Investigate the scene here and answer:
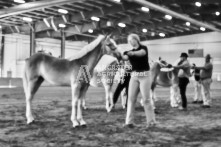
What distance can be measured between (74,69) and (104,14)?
16030 millimetres

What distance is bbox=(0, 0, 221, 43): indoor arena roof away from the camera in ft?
58.8

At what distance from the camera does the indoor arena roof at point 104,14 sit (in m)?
17.9

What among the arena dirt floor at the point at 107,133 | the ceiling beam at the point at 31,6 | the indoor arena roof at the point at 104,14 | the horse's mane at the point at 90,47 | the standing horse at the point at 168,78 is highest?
the indoor arena roof at the point at 104,14

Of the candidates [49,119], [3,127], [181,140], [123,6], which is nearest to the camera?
[181,140]

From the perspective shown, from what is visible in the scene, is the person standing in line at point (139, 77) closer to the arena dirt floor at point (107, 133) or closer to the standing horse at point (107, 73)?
the arena dirt floor at point (107, 133)

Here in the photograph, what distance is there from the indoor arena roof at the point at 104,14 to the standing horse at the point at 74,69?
9717 millimetres

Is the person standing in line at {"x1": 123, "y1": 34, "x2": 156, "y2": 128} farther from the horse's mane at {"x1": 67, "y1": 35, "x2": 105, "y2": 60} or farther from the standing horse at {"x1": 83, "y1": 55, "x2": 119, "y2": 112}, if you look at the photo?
the standing horse at {"x1": 83, "y1": 55, "x2": 119, "y2": 112}

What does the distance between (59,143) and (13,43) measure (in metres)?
28.5

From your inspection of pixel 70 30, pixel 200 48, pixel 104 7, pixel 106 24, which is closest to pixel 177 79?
pixel 104 7

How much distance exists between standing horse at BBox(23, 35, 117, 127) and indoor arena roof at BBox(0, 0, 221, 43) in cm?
972

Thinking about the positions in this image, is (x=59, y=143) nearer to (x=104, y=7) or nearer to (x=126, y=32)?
(x=104, y=7)

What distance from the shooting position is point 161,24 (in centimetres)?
2716

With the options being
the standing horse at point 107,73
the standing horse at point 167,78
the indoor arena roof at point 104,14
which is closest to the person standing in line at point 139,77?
the standing horse at point 107,73

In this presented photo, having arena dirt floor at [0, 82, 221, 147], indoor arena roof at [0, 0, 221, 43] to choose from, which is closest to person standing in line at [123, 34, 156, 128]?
arena dirt floor at [0, 82, 221, 147]
